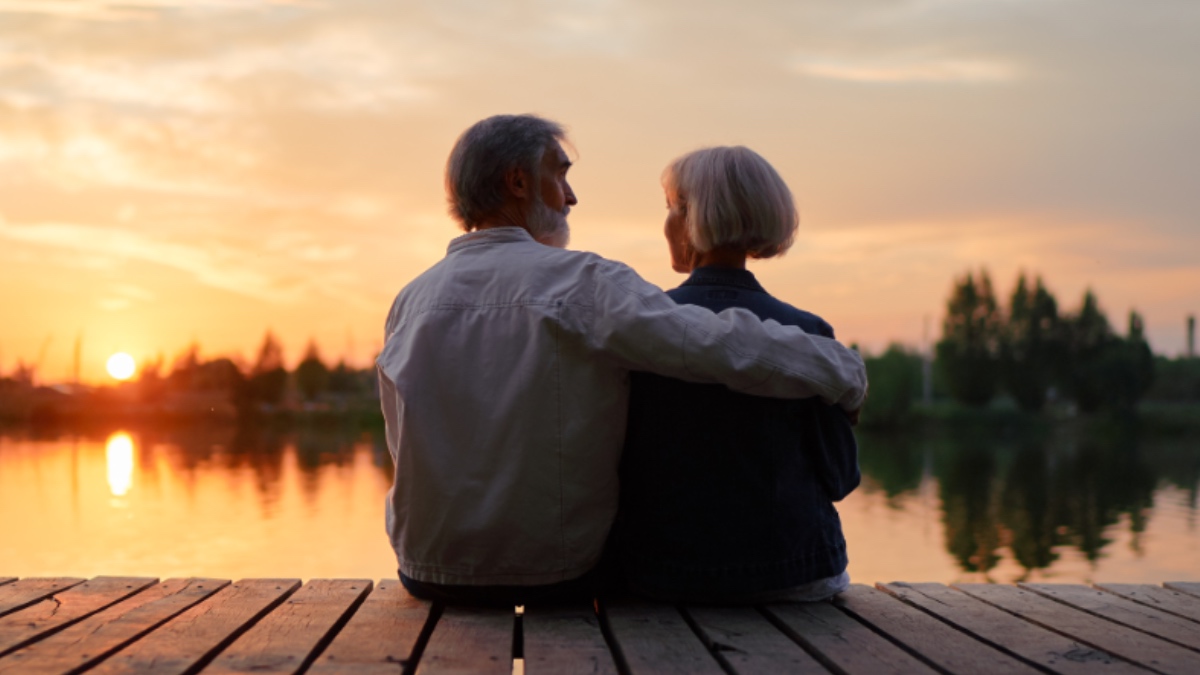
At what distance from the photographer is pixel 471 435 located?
2.29 meters

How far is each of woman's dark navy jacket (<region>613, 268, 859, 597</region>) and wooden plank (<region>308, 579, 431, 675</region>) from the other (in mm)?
469

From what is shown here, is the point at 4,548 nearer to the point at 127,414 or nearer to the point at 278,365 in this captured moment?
the point at 278,365

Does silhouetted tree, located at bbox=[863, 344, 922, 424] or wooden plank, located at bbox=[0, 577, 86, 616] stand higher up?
wooden plank, located at bbox=[0, 577, 86, 616]

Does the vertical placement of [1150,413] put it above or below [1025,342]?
below

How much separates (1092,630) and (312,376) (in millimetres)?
64369

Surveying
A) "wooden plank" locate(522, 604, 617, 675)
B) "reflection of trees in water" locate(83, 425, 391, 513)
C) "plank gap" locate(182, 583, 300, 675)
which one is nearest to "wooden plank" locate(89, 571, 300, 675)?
"plank gap" locate(182, 583, 300, 675)

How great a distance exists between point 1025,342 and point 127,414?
50.1 m

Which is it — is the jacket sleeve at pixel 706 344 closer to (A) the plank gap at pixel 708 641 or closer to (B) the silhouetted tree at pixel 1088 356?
(A) the plank gap at pixel 708 641

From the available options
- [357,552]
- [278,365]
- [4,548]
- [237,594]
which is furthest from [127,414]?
[237,594]

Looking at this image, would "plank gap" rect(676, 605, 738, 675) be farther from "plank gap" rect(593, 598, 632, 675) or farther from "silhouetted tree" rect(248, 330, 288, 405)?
"silhouetted tree" rect(248, 330, 288, 405)

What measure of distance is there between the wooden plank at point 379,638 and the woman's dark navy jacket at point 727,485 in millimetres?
469

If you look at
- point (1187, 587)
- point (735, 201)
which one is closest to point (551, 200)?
point (735, 201)

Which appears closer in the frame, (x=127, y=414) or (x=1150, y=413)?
(x=1150, y=413)

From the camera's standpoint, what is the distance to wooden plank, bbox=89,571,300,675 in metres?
1.86
